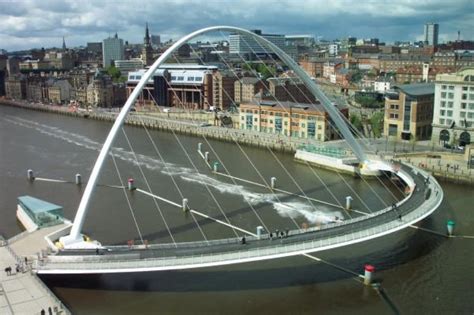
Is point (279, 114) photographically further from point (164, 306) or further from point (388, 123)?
point (164, 306)

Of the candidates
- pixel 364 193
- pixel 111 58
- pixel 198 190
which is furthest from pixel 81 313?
pixel 111 58

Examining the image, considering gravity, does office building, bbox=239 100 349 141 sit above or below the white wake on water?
above

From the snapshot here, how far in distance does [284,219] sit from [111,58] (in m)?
167

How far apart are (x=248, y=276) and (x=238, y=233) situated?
188 inches

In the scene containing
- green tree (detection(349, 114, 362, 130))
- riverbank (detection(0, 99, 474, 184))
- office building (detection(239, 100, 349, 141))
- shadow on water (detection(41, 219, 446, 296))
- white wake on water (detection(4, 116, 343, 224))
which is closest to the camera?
shadow on water (detection(41, 219, 446, 296))

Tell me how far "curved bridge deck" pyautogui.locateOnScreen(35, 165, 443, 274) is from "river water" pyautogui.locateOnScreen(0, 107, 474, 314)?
45.9 inches

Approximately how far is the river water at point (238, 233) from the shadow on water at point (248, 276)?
40 mm

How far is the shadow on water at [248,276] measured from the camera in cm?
1852

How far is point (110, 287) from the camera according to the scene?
18.5m

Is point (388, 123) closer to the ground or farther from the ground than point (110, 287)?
farther from the ground

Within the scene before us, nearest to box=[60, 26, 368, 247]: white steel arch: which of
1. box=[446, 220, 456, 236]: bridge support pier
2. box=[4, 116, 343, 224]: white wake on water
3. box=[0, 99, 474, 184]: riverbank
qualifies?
box=[0, 99, 474, 184]: riverbank

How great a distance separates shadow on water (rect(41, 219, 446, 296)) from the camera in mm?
18516

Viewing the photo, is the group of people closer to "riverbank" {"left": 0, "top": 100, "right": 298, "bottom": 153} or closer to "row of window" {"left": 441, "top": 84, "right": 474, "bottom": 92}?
"riverbank" {"left": 0, "top": 100, "right": 298, "bottom": 153}

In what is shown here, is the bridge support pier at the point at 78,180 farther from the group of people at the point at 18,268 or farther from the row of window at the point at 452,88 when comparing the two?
the row of window at the point at 452,88
